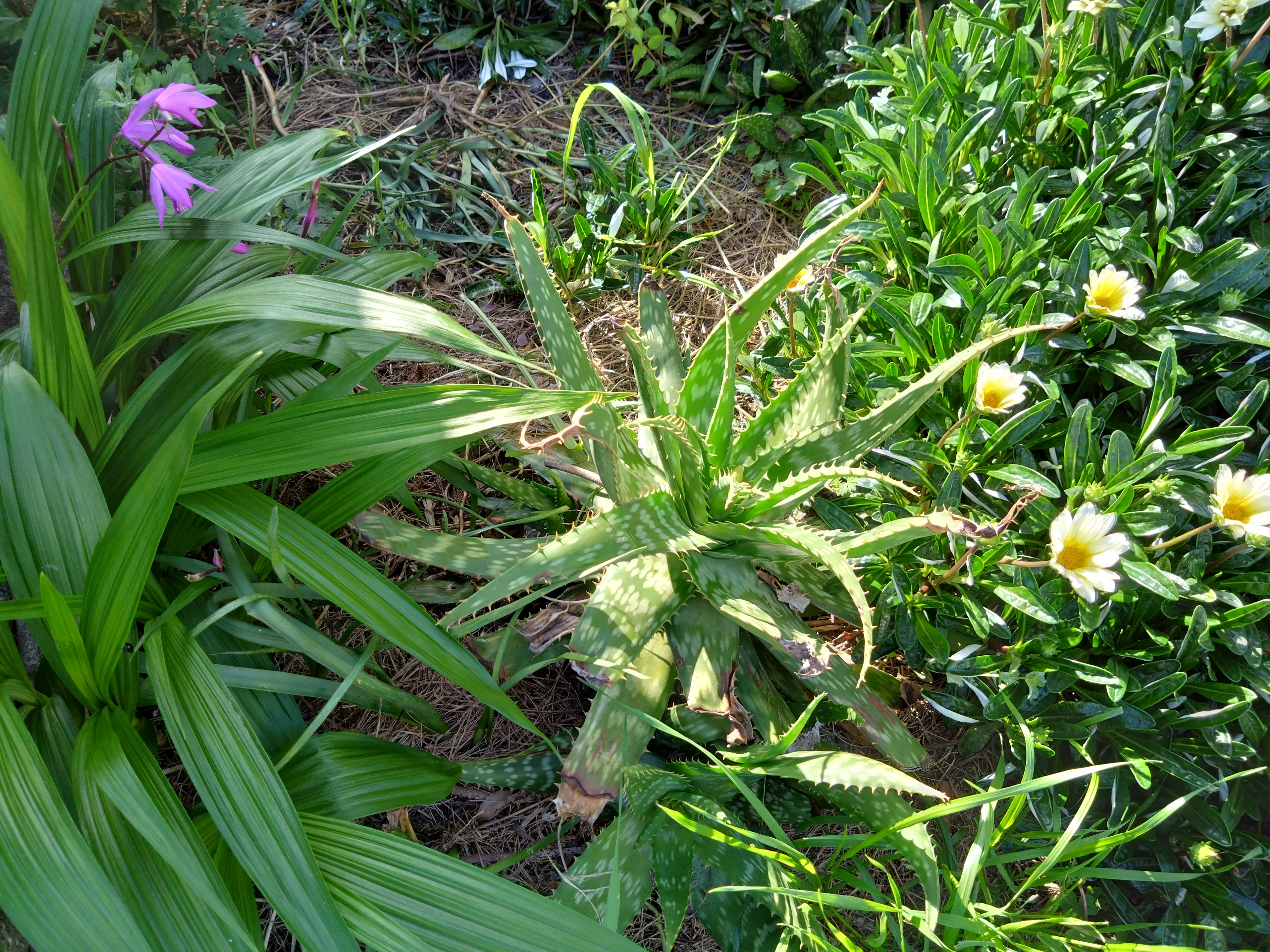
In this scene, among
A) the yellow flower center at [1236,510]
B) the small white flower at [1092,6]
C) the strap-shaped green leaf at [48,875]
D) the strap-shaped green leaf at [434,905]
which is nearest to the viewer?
the strap-shaped green leaf at [48,875]

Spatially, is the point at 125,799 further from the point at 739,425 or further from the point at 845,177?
the point at 845,177

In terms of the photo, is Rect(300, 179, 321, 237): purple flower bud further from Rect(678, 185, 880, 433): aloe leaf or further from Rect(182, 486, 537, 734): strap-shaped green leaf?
Rect(678, 185, 880, 433): aloe leaf

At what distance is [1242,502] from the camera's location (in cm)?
114

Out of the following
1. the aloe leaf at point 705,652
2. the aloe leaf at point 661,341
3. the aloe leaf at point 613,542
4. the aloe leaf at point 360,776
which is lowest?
the aloe leaf at point 360,776

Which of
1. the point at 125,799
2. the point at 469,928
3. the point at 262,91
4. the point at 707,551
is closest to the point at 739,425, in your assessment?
the point at 707,551

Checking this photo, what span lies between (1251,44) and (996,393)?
74cm

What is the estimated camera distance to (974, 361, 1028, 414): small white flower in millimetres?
1258

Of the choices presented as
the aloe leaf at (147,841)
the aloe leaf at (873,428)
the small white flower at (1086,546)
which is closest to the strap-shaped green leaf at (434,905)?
the aloe leaf at (147,841)

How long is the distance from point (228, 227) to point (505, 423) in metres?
0.59

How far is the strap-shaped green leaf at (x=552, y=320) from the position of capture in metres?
1.18

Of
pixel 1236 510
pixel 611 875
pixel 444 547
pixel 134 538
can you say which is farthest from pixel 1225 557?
pixel 134 538

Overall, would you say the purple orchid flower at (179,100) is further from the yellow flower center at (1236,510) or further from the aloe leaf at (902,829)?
the yellow flower center at (1236,510)

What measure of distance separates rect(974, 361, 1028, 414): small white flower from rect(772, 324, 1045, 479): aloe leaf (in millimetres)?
129

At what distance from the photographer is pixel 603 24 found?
7.18 feet
